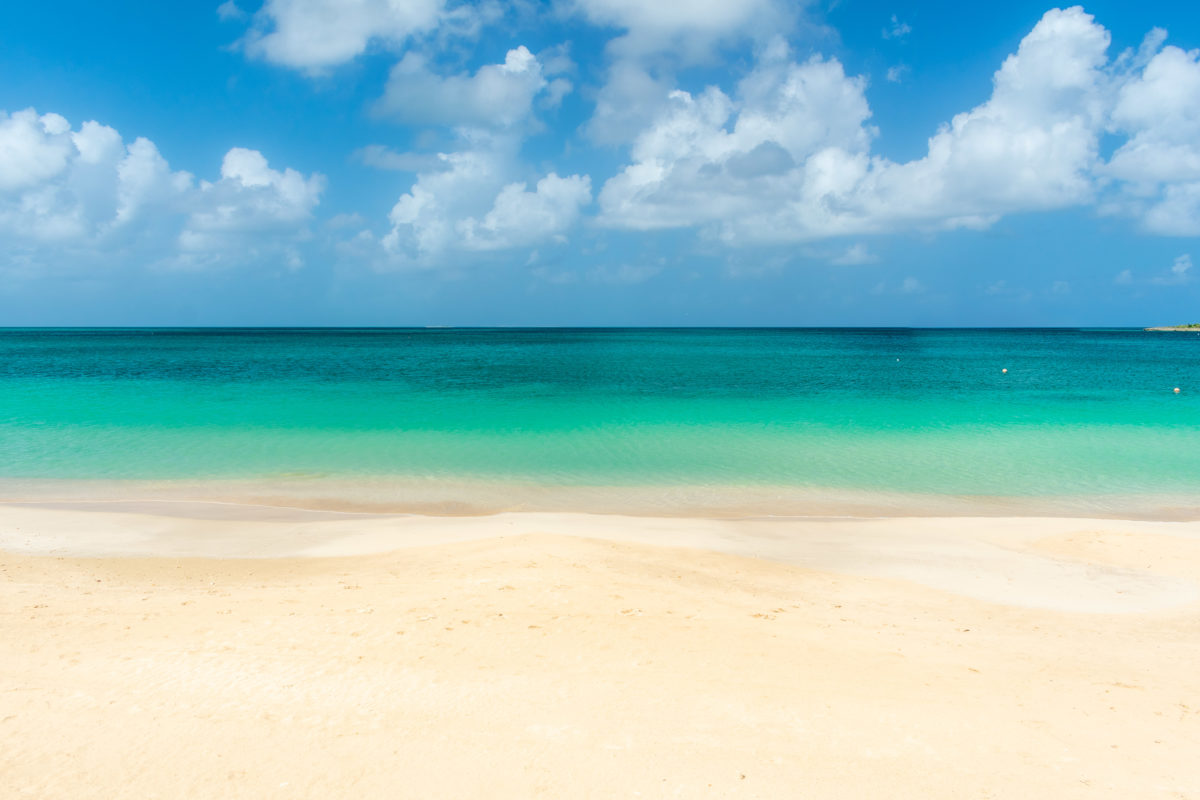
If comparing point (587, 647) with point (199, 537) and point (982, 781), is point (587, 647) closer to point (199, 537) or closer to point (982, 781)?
point (982, 781)

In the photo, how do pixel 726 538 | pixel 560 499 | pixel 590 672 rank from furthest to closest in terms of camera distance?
pixel 560 499 → pixel 726 538 → pixel 590 672

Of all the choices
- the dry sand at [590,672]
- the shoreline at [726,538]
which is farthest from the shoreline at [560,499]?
the dry sand at [590,672]

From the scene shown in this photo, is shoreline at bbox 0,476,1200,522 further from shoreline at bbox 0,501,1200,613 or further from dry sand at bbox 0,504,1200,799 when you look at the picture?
dry sand at bbox 0,504,1200,799

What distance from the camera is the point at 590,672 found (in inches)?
266

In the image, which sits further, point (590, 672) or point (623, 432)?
point (623, 432)

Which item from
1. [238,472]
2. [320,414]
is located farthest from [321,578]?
[320,414]

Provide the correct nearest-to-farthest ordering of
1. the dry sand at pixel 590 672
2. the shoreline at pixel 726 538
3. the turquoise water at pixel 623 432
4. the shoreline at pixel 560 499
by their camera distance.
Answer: the dry sand at pixel 590 672
the shoreline at pixel 726 538
the shoreline at pixel 560 499
the turquoise water at pixel 623 432

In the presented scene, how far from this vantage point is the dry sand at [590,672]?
5184 mm

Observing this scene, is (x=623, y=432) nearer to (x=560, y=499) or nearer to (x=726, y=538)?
(x=560, y=499)

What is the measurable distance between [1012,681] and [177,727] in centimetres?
774

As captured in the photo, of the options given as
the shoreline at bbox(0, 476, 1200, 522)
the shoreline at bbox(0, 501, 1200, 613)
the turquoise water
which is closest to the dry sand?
the shoreline at bbox(0, 501, 1200, 613)

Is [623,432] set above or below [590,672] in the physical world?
above

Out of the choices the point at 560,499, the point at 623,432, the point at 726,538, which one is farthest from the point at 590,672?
the point at 623,432

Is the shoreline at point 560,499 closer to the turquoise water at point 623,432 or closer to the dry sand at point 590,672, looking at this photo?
the turquoise water at point 623,432
